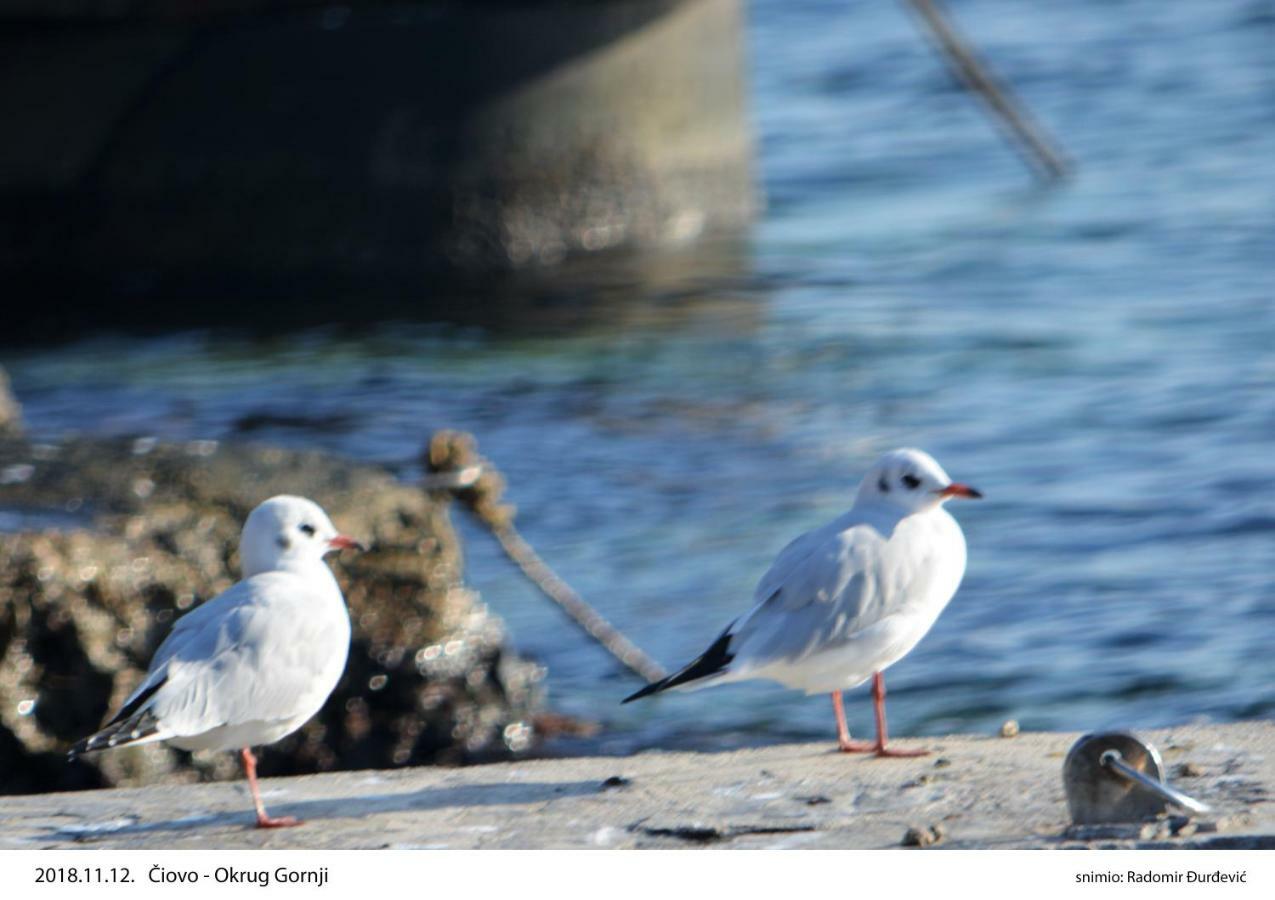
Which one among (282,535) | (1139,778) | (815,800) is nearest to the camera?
(1139,778)

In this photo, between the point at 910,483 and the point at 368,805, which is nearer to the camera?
the point at 368,805

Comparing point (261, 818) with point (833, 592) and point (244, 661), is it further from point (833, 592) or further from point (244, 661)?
point (833, 592)

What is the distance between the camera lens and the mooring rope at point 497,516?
6637 mm

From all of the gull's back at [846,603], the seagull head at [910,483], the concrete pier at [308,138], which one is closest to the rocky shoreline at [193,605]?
the gull's back at [846,603]

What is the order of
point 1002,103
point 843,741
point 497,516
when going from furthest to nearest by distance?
point 1002,103
point 497,516
point 843,741

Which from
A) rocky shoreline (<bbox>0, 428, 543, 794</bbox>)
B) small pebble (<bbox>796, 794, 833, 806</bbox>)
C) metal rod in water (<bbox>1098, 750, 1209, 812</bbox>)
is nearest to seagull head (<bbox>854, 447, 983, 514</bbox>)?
small pebble (<bbox>796, 794, 833, 806</bbox>)

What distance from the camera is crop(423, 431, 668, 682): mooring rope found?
6.64 metres

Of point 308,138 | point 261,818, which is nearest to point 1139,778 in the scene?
point 261,818

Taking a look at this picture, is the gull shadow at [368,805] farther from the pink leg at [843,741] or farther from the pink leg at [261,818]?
the pink leg at [843,741]

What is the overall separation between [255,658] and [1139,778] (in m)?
1.72

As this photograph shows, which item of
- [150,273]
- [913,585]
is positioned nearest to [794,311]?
[150,273]

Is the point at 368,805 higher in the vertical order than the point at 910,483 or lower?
lower

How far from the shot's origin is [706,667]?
408 cm

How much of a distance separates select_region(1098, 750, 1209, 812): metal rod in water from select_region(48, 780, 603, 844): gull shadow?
1.09 metres
